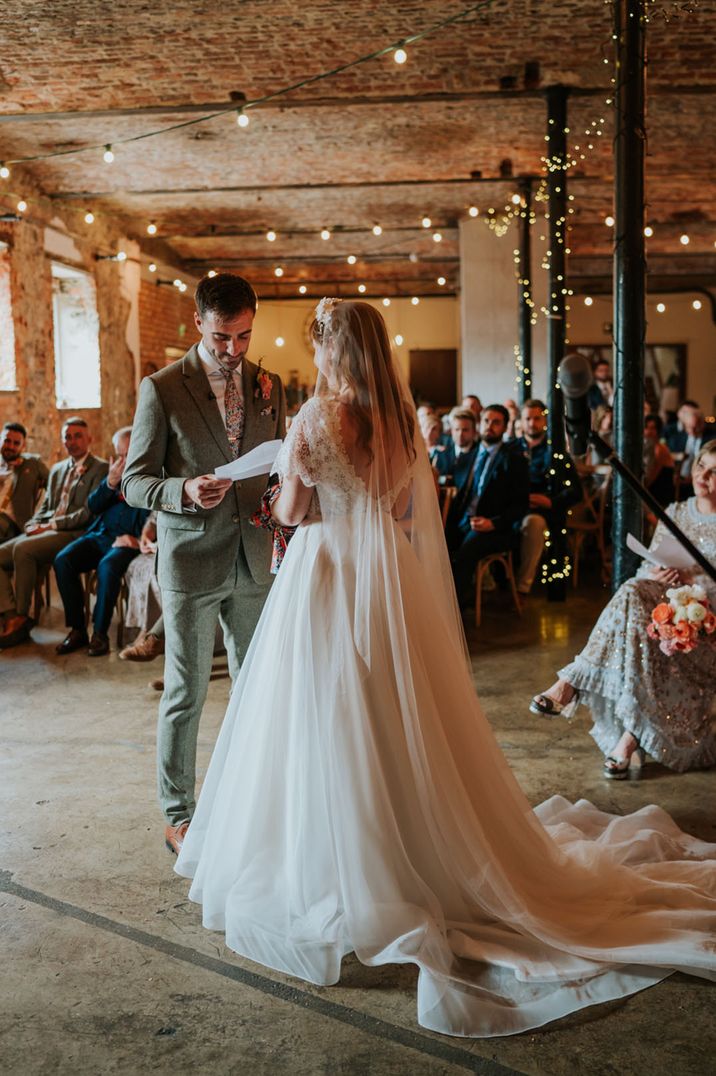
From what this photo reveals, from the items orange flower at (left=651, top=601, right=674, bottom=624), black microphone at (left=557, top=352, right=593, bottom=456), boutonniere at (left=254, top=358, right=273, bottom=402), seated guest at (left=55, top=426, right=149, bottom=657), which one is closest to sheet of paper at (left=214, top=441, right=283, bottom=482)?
boutonniere at (left=254, top=358, right=273, bottom=402)

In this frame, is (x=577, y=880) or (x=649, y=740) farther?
(x=649, y=740)

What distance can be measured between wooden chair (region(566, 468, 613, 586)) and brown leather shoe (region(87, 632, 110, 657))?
3.64m

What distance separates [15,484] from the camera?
23.0 feet

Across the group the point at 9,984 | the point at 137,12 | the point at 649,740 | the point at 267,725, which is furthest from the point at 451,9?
the point at 9,984

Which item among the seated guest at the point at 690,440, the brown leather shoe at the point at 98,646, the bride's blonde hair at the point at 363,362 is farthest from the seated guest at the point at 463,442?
the bride's blonde hair at the point at 363,362

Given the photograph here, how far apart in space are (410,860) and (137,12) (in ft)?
19.8

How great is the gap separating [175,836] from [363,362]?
1541 mm

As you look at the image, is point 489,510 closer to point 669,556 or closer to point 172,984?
point 669,556

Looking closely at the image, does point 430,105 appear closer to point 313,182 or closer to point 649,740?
point 313,182

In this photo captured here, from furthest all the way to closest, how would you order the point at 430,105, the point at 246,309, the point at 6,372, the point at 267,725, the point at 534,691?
the point at 6,372 → the point at 430,105 → the point at 534,691 → the point at 246,309 → the point at 267,725

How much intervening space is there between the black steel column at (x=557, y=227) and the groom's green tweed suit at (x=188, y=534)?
174 inches

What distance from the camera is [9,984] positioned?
2314 mm

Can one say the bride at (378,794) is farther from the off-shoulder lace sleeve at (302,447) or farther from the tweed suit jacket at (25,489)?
the tweed suit jacket at (25,489)

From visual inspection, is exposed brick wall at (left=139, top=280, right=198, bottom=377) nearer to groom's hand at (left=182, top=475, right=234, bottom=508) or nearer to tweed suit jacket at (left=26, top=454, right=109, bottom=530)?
tweed suit jacket at (left=26, top=454, right=109, bottom=530)
